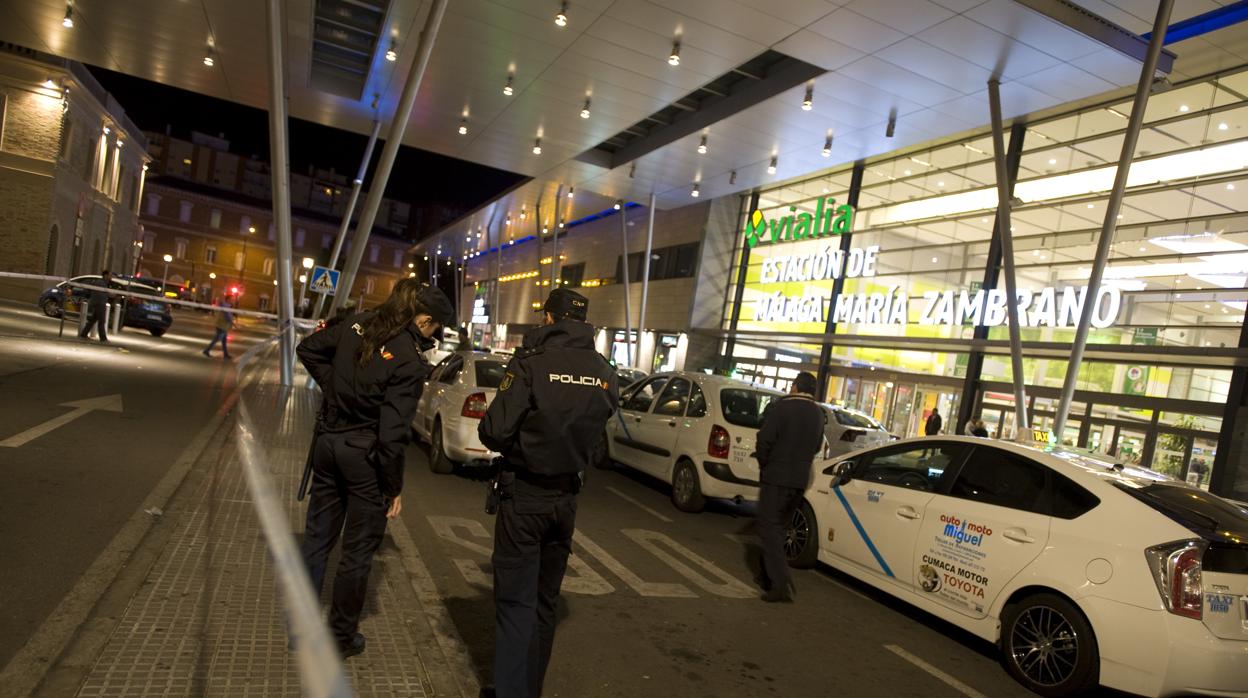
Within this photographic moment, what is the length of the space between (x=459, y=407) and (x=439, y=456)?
888mm

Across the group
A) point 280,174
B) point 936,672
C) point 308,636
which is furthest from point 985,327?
point 308,636

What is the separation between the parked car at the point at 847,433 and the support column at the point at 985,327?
7.87 meters

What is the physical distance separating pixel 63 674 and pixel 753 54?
618 inches

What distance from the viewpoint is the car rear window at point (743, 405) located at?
31.0 feet

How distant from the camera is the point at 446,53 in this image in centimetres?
1834

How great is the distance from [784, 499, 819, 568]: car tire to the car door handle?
6.82ft

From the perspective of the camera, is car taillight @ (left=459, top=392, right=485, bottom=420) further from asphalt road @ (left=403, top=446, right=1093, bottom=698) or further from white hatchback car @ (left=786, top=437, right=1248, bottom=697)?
white hatchback car @ (left=786, top=437, right=1248, bottom=697)

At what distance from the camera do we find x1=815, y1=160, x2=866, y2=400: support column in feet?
82.9

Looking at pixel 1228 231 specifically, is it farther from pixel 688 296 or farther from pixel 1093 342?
pixel 688 296

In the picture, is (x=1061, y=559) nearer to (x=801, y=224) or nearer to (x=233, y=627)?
(x=233, y=627)

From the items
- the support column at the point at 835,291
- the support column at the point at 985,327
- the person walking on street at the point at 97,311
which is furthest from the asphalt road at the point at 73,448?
the support column at the point at 835,291

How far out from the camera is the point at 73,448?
7730 millimetres

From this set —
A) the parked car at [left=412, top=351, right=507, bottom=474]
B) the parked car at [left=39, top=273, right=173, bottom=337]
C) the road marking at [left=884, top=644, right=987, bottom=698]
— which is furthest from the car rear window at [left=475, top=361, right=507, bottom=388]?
the parked car at [left=39, top=273, right=173, bottom=337]

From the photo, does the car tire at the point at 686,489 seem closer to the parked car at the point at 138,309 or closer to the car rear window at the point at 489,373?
the car rear window at the point at 489,373
